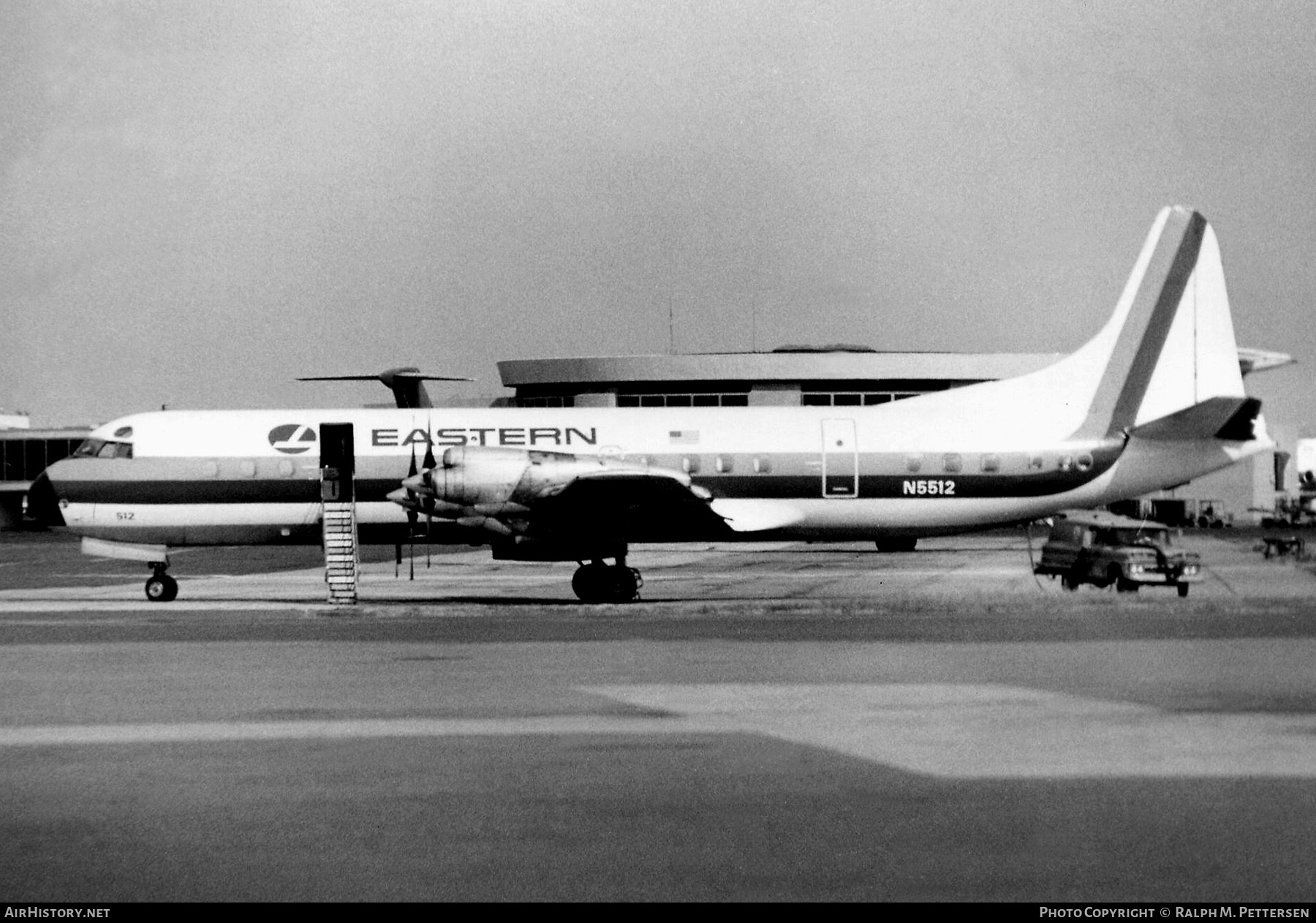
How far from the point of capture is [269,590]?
112ft

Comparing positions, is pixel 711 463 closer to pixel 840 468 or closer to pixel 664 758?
pixel 840 468

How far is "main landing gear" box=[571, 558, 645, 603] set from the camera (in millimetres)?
28500

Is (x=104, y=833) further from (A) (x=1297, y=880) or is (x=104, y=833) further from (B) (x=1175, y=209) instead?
(B) (x=1175, y=209)

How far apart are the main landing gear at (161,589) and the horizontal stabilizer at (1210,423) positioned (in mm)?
21295

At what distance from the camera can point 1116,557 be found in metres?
30.0

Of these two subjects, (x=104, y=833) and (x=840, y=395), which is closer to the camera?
(x=104, y=833)

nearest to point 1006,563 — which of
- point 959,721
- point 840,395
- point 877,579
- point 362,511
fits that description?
point 877,579

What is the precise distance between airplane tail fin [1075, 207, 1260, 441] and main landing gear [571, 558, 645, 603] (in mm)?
11802

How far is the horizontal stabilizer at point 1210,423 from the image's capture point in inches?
1200

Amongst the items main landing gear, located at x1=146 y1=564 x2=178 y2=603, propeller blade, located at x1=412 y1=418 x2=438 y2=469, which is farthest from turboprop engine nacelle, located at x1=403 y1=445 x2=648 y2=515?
main landing gear, located at x1=146 y1=564 x2=178 y2=603

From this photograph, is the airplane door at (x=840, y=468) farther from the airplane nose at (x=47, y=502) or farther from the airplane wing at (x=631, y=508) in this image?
the airplane nose at (x=47, y=502)

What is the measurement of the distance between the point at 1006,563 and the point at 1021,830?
34477mm

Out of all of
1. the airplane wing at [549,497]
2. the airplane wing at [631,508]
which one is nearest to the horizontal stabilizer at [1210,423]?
the airplane wing at [631,508]

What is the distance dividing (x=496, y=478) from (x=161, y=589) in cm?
812
